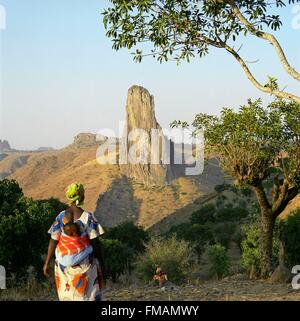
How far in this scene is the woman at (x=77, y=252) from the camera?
7.43 m

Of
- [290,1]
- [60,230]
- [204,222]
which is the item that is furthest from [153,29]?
[204,222]

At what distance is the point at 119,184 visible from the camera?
11675 centimetres

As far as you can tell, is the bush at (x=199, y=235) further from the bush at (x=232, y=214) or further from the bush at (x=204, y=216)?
the bush at (x=204, y=216)

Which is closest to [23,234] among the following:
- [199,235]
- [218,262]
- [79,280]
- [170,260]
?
[170,260]

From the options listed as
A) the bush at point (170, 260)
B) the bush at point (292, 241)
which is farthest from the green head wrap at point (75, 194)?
the bush at point (292, 241)

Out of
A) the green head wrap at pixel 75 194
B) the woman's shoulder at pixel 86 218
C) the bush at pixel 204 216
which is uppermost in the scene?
the green head wrap at pixel 75 194

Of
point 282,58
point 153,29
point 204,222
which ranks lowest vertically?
point 204,222

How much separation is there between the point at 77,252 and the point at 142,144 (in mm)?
128435

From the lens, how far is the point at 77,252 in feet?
24.3

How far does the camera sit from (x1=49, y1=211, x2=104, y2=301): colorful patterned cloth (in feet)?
24.4

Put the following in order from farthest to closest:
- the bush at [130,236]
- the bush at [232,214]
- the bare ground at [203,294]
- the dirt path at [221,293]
A: the bush at [232,214], the bush at [130,236], the bare ground at [203,294], the dirt path at [221,293]

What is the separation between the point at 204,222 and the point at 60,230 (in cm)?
5778

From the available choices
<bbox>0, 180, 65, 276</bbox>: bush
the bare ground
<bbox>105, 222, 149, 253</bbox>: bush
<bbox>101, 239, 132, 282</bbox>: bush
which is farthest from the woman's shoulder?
<bbox>105, 222, 149, 253</bbox>: bush
